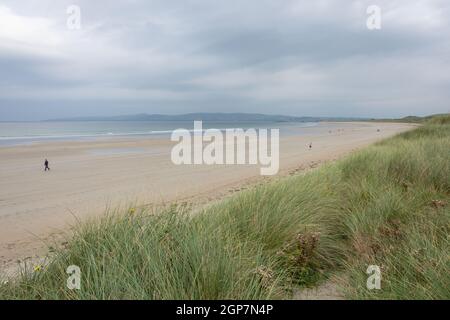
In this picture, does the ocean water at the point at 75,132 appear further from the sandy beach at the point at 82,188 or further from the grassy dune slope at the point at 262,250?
the grassy dune slope at the point at 262,250

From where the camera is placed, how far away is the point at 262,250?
10.8 feet

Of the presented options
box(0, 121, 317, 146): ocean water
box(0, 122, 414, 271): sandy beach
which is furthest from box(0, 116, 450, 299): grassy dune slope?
box(0, 121, 317, 146): ocean water

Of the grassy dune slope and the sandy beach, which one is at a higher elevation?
the grassy dune slope

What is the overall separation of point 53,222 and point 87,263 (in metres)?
5.78

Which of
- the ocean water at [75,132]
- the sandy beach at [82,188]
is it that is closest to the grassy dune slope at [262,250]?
the sandy beach at [82,188]

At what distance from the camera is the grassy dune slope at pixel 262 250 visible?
2.36m

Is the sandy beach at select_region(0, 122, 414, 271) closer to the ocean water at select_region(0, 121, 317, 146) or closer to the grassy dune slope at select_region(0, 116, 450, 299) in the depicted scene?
the grassy dune slope at select_region(0, 116, 450, 299)

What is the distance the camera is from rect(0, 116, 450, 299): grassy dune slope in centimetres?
236

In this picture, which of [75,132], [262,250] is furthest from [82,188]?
[75,132]

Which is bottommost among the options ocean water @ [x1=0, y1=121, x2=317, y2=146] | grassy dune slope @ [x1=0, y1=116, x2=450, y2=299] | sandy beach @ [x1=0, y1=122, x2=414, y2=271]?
sandy beach @ [x1=0, y1=122, x2=414, y2=271]

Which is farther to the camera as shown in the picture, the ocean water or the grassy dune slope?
the ocean water
